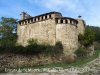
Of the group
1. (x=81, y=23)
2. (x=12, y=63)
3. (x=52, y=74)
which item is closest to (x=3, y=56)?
(x=12, y=63)

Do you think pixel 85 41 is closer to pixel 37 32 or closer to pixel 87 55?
pixel 87 55

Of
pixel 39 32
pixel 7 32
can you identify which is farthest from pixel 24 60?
pixel 7 32

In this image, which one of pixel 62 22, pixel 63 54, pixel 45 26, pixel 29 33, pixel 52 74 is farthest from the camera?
pixel 29 33

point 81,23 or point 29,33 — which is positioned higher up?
point 81,23

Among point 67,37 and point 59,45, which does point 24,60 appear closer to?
point 59,45

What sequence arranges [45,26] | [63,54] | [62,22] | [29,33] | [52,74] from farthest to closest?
1. [29,33]
2. [45,26]
3. [62,22]
4. [63,54]
5. [52,74]

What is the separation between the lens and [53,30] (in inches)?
1188

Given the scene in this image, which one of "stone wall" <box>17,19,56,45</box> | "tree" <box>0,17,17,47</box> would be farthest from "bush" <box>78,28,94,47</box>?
"tree" <box>0,17,17,47</box>

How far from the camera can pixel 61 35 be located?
28891 mm

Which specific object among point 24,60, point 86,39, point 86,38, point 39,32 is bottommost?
point 24,60

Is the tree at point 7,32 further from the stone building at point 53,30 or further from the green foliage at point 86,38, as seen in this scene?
the green foliage at point 86,38

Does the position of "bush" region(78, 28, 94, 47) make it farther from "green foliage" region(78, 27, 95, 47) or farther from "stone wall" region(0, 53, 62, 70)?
"stone wall" region(0, 53, 62, 70)

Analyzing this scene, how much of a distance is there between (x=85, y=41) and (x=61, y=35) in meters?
6.81

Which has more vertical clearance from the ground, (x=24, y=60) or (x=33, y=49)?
(x=33, y=49)
